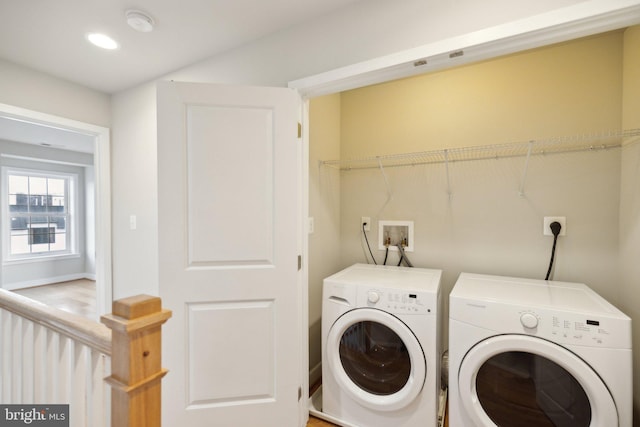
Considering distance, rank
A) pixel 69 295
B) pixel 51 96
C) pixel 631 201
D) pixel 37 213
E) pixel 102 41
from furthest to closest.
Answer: pixel 37 213 → pixel 69 295 → pixel 51 96 → pixel 102 41 → pixel 631 201

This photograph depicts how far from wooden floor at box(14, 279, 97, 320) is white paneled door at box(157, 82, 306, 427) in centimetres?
328

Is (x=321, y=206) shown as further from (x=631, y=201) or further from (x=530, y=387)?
(x=631, y=201)

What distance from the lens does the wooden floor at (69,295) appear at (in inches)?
155

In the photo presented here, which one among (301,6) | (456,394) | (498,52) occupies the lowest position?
(456,394)

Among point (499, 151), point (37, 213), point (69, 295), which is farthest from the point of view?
point (37, 213)

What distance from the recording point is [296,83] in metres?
1.53

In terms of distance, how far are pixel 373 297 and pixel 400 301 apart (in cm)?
14

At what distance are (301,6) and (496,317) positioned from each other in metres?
1.78

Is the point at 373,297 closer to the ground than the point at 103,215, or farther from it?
closer to the ground

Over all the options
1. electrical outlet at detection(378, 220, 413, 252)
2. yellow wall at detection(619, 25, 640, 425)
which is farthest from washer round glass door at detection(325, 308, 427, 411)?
yellow wall at detection(619, 25, 640, 425)

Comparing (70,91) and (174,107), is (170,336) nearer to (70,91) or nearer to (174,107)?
(174,107)

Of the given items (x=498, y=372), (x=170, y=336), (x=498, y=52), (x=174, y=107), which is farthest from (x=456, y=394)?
(x=174, y=107)

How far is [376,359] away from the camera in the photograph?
5.25 ft

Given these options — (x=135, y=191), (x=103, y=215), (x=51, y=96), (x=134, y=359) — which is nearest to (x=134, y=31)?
(x=51, y=96)
